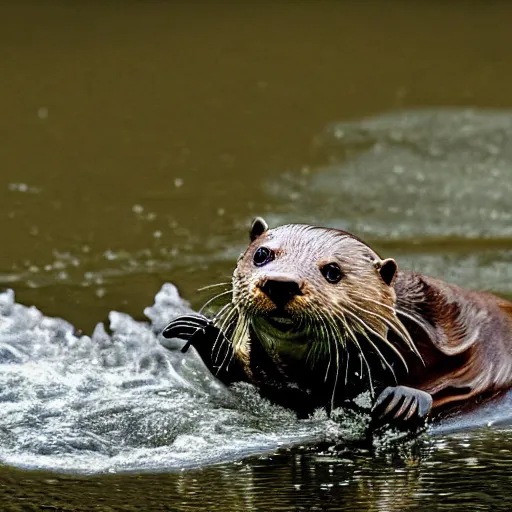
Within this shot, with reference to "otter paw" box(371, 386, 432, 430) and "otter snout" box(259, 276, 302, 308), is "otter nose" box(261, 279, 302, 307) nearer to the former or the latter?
"otter snout" box(259, 276, 302, 308)

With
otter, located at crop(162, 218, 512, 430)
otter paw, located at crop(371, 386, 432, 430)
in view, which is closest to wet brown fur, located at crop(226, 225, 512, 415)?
otter, located at crop(162, 218, 512, 430)

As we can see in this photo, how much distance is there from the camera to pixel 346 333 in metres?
4.31

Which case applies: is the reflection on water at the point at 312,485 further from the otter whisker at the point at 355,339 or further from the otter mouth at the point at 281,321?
the otter mouth at the point at 281,321

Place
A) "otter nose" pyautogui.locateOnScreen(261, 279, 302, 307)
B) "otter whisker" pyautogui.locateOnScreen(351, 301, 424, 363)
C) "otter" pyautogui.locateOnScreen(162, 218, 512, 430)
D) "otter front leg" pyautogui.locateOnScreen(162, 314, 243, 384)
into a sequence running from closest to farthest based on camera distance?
"otter nose" pyautogui.locateOnScreen(261, 279, 302, 307) → "otter" pyautogui.locateOnScreen(162, 218, 512, 430) → "otter whisker" pyautogui.locateOnScreen(351, 301, 424, 363) → "otter front leg" pyautogui.locateOnScreen(162, 314, 243, 384)

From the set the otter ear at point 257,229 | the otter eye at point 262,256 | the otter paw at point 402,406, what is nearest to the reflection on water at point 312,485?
the otter paw at point 402,406

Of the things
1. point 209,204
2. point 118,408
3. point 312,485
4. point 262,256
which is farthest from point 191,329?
point 209,204

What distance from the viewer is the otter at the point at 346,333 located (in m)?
4.25

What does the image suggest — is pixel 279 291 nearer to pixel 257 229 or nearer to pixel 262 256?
pixel 262 256

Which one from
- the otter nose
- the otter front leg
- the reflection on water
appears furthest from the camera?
the otter front leg

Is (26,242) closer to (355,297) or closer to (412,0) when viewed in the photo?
(355,297)

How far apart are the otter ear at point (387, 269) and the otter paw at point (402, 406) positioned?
1.18 feet

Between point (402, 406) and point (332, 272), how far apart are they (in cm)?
50

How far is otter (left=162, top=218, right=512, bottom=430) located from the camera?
425 centimetres

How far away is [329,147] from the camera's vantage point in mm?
8453
